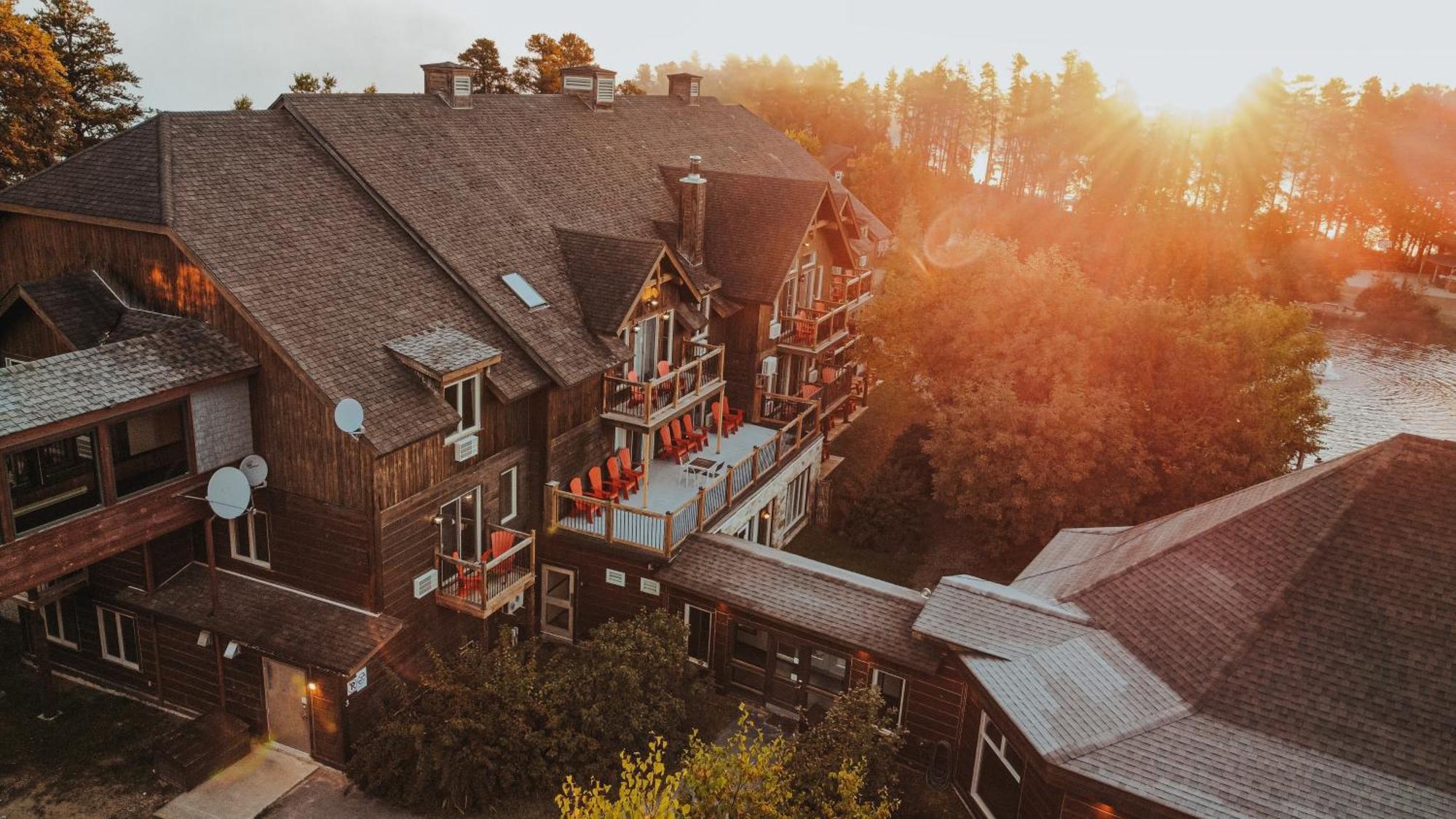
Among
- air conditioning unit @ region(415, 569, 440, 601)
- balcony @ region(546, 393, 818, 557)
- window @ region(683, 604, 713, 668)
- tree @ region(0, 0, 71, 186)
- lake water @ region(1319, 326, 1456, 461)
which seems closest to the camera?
air conditioning unit @ region(415, 569, 440, 601)

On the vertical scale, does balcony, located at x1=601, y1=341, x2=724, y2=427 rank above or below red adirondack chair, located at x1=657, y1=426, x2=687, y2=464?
above

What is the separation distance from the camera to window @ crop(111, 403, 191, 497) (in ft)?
55.9

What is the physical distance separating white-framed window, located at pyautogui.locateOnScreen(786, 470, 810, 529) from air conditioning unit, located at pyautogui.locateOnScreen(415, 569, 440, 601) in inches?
543

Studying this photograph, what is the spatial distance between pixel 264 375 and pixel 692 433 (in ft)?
42.1

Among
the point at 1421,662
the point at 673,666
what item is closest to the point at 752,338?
the point at 673,666

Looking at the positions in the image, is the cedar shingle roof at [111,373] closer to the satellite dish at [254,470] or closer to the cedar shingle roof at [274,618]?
the satellite dish at [254,470]

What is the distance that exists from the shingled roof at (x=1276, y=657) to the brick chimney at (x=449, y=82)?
21.4 meters

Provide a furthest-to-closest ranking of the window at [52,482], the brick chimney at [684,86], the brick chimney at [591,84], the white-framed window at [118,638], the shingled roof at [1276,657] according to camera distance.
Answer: the brick chimney at [684,86] → the brick chimney at [591,84] → the white-framed window at [118,638] → the window at [52,482] → the shingled roof at [1276,657]

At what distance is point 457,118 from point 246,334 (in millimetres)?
12817

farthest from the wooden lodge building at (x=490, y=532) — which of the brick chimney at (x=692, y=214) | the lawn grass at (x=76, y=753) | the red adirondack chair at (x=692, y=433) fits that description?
the brick chimney at (x=692, y=214)

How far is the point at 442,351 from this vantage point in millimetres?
19156

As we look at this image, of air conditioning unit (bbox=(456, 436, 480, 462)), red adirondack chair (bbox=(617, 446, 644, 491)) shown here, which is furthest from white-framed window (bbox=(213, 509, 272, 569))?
red adirondack chair (bbox=(617, 446, 644, 491))

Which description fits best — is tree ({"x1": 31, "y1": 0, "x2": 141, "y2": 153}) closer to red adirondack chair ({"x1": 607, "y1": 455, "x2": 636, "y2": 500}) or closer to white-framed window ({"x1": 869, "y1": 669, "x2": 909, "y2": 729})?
red adirondack chair ({"x1": 607, "y1": 455, "x2": 636, "y2": 500})

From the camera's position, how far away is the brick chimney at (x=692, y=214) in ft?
95.6
